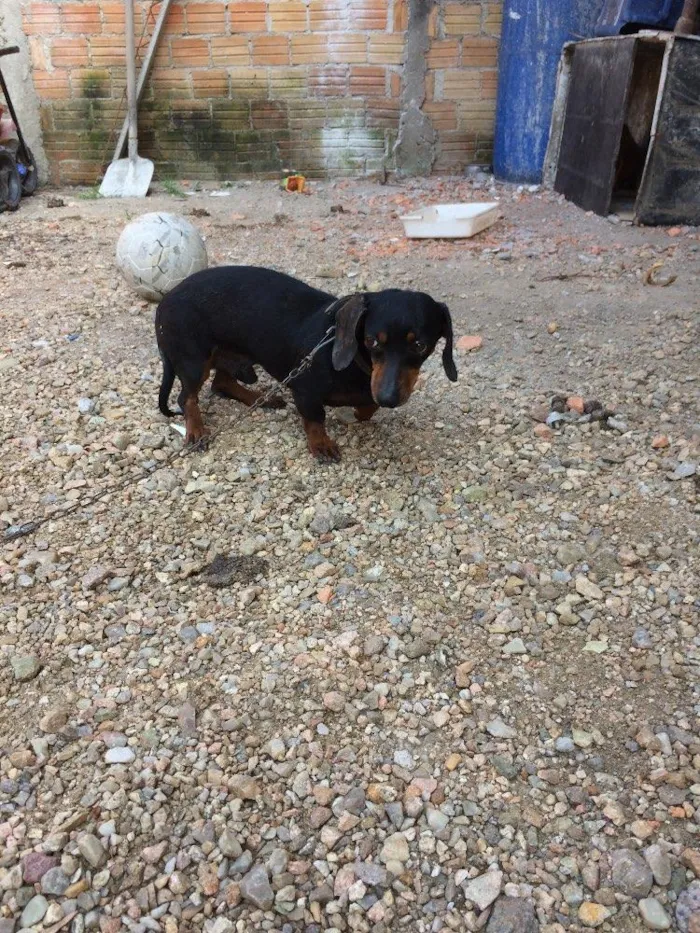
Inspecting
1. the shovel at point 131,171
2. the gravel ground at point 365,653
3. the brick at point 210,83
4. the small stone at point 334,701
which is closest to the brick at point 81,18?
the shovel at point 131,171

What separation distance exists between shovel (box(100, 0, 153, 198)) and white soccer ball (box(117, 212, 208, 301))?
11.7ft

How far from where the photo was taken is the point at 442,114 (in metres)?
8.16

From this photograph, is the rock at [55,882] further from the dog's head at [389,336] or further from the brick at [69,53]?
the brick at [69,53]

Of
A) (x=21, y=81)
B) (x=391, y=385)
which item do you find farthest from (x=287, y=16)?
(x=391, y=385)

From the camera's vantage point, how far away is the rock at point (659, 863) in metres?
1.67

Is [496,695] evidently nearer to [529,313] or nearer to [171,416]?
[171,416]

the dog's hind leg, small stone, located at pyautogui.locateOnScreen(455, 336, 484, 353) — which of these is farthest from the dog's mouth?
small stone, located at pyautogui.locateOnScreen(455, 336, 484, 353)

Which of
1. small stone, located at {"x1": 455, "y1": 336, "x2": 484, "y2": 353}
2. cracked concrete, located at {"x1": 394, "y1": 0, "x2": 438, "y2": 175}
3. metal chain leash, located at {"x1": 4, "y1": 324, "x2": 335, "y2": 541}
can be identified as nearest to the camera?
metal chain leash, located at {"x1": 4, "y1": 324, "x2": 335, "y2": 541}

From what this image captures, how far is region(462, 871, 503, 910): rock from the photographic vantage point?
1.66m

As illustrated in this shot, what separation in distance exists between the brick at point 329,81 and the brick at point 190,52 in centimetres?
119

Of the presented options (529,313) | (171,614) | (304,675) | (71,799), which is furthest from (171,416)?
(529,313)

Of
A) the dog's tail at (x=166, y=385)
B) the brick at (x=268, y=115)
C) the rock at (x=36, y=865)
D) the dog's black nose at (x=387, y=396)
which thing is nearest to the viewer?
the rock at (x=36, y=865)

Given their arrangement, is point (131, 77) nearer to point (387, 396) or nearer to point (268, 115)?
point (268, 115)

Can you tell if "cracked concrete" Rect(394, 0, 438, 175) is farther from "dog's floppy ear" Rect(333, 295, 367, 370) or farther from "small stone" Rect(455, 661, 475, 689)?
"small stone" Rect(455, 661, 475, 689)
